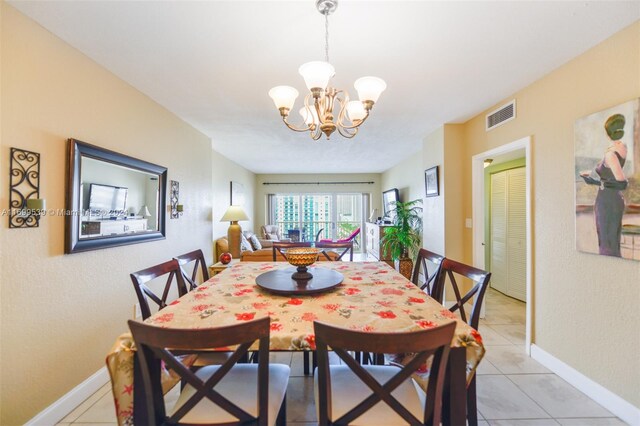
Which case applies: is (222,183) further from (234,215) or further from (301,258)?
(301,258)

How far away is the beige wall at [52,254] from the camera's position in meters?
1.42

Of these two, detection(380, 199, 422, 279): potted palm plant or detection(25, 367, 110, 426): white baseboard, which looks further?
detection(380, 199, 422, 279): potted palm plant

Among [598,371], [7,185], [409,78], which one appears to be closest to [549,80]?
[409,78]

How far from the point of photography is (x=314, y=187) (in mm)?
7770

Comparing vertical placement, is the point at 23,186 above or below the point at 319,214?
Answer: above

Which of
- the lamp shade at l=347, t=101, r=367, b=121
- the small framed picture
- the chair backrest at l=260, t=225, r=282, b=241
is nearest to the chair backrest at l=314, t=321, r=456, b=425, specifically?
the lamp shade at l=347, t=101, r=367, b=121

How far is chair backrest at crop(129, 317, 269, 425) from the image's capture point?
2.80 ft

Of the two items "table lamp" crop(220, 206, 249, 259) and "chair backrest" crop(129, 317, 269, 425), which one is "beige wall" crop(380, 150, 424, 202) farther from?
"chair backrest" crop(129, 317, 269, 425)

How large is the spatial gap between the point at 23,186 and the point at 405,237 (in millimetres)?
4373

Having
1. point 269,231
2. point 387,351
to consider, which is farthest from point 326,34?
point 269,231

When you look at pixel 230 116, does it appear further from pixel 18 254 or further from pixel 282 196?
pixel 282 196

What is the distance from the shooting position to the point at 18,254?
1455 mm

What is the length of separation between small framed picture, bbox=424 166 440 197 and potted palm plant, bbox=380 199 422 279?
2.12 feet

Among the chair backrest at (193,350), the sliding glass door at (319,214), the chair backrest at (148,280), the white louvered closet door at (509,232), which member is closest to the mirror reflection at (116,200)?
the chair backrest at (148,280)
